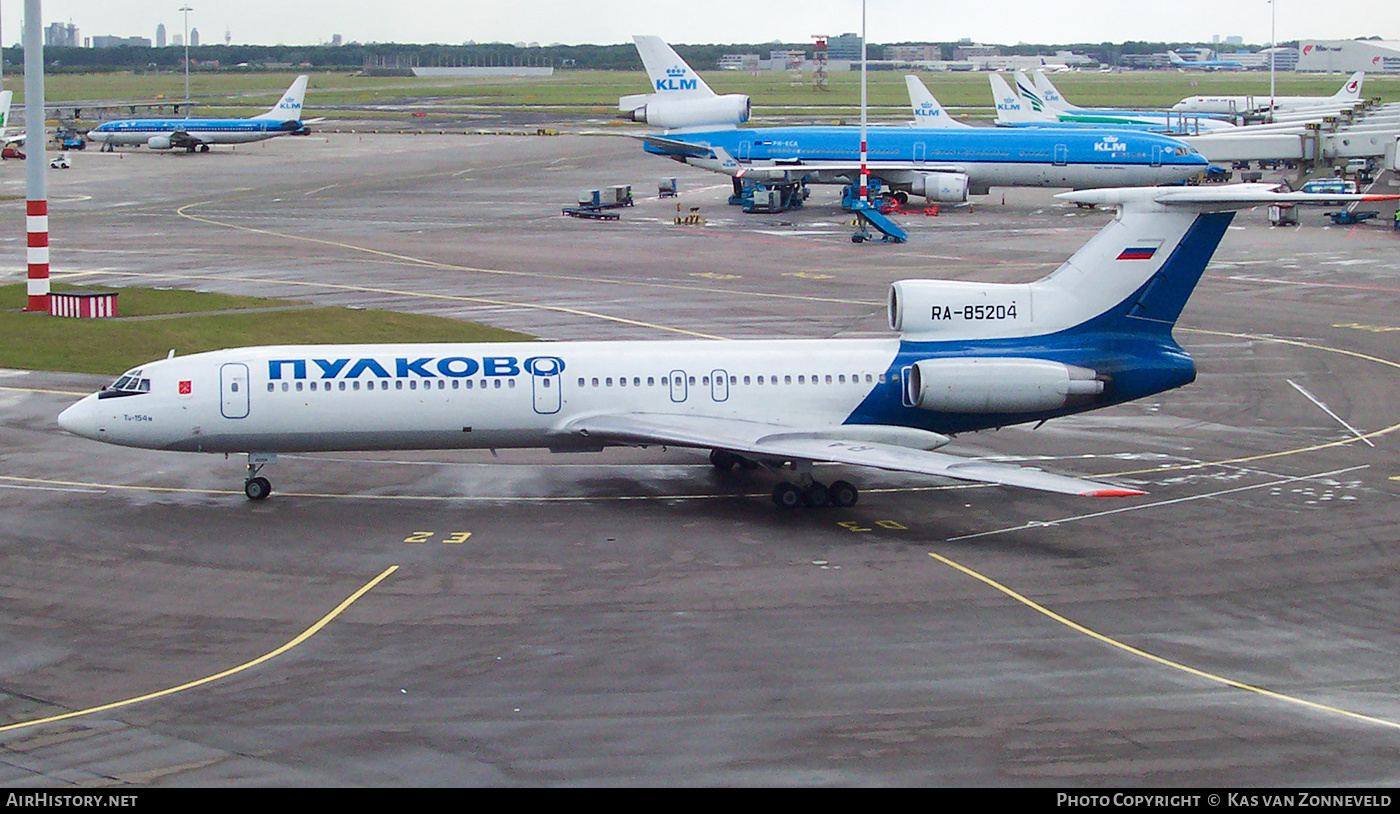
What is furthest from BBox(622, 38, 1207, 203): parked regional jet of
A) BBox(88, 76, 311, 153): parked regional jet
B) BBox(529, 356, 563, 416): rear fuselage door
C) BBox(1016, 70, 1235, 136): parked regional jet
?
BBox(88, 76, 311, 153): parked regional jet

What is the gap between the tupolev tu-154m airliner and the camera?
31484mm

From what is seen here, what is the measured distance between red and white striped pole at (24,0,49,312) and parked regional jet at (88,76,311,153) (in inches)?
3630

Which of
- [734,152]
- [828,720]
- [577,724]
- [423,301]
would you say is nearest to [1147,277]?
[828,720]

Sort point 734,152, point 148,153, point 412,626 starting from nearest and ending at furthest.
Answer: point 412,626 → point 734,152 → point 148,153

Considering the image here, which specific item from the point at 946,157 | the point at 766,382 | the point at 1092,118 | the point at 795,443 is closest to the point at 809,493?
the point at 795,443

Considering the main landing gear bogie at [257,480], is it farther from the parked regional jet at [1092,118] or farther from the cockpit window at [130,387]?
the parked regional jet at [1092,118]

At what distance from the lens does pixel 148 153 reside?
462ft

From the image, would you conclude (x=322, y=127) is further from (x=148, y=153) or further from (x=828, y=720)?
(x=828, y=720)

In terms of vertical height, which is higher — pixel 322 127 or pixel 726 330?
pixel 322 127

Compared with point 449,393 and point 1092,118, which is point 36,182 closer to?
point 449,393

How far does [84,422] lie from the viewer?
31.5 m

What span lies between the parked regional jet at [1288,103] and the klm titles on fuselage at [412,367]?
112 meters

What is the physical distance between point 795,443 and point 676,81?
220 ft

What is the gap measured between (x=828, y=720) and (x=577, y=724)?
11.4ft
